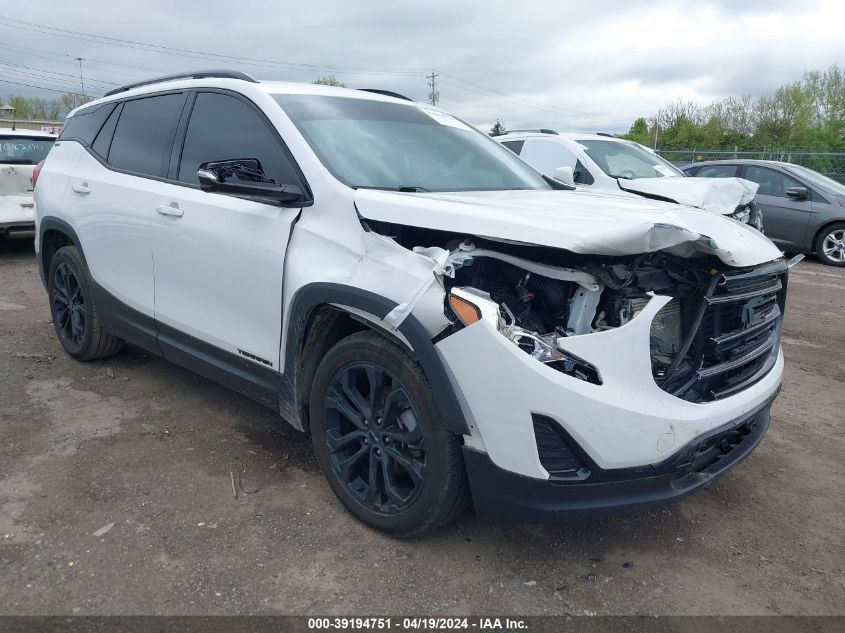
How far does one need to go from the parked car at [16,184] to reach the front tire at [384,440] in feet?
24.4

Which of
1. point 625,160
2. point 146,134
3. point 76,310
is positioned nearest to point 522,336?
point 146,134

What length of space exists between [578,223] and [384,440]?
3.75ft

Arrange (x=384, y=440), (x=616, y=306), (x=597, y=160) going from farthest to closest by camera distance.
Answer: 1. (x=597, y=160)
2. (x=384, y=440)
3. (x=616, y=306)

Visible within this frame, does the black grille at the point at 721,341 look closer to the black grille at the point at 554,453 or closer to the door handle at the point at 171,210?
the black grille at the point at 554,453

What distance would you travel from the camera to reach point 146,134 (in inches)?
164

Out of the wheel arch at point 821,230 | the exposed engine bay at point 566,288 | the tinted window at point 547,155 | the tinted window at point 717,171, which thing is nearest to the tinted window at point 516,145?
the tinted window at point 547,155

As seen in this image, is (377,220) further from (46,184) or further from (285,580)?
(46,184)

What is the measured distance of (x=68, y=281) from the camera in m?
4.91

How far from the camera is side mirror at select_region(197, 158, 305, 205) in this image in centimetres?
301

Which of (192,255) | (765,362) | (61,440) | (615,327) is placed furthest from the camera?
(61,440)

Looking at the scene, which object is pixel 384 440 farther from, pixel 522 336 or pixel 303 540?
pixel 522 336

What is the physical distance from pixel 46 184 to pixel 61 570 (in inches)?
129

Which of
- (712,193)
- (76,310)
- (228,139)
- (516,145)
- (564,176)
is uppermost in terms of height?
(516,145)

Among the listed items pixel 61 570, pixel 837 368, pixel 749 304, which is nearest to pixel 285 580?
pixel 61 570
